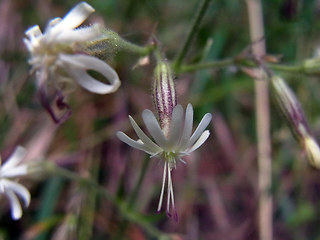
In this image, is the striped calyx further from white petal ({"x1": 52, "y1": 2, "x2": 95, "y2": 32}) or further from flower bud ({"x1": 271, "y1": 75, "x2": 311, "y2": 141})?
flower bud ({"x1": 271, "y1": 75, "x2": 311, "y2": 141})

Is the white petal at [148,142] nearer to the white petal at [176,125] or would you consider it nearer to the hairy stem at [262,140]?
the white petal at [176,125]

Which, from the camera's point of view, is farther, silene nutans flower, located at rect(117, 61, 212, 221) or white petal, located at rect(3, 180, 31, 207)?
white petal, located at rect(3, 180, 31, 207)

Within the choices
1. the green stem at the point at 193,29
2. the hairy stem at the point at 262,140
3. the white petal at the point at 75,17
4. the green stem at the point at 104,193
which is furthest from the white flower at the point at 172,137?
the hairy stem at the point at 262,140

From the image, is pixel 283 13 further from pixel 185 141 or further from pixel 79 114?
pixel 79 114

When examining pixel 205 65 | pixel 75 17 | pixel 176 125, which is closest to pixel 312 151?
pixel 205 65

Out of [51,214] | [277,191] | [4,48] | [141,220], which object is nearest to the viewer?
[141,220]

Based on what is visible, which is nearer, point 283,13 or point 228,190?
point 283,13

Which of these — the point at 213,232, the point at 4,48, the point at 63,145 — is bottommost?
the point at 213,232

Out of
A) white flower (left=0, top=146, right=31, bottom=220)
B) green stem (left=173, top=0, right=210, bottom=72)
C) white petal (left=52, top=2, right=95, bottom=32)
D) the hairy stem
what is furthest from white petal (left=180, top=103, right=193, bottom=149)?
the hairy stem

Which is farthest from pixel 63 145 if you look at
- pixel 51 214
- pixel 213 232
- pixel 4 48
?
pixel 213 232
